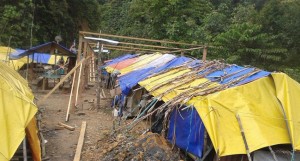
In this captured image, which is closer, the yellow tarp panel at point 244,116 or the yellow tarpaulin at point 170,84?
the yellow tarp panel at point 244,116

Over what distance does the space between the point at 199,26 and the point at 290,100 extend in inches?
677

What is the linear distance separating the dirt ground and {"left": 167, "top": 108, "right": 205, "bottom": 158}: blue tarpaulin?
1.64 meters

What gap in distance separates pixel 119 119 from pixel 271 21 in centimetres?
1454

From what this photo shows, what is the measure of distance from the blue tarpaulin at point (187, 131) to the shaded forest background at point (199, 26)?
36.6 ft

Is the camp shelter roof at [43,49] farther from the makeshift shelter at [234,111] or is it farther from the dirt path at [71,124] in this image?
the makeshift shelter at [234,111]

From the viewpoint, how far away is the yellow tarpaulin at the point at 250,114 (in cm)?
682

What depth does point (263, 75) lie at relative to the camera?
7.89 meters

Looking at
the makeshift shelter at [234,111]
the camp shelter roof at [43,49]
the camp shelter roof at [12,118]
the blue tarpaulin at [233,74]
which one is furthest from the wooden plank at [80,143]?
the camp shelter roof at [43,49]

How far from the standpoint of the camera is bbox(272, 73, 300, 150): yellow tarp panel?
22.6 ft

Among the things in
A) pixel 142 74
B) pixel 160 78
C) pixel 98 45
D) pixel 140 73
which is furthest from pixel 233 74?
pixel 98 45

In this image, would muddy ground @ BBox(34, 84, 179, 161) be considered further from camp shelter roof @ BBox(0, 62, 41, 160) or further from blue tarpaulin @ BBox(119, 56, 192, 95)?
camp shelter roof @ BBox(0, 62, 41, 160)

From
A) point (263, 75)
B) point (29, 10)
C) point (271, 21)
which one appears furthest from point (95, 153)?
point (29, 10)

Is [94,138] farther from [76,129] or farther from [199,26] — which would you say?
[199,26]

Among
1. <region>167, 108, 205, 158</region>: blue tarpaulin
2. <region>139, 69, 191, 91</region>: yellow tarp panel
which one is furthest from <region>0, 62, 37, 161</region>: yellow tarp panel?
<region>139, 69, 191, 91</region>: yellow tarp panel
